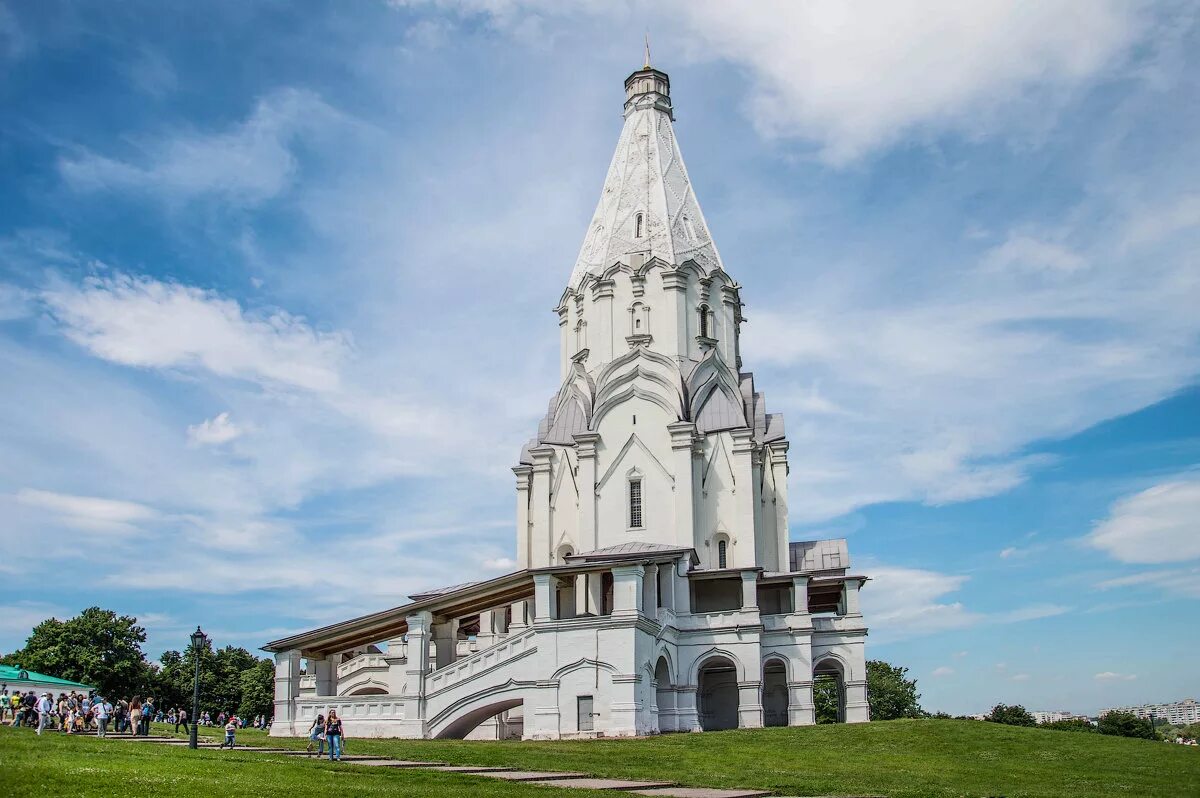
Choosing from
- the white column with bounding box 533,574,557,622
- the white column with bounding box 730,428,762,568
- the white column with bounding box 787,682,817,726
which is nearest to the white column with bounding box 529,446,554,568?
the white column with bounding box 730,428,762,568

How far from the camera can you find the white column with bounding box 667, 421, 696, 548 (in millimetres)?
43000

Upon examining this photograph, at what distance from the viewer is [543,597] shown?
35.1 metres

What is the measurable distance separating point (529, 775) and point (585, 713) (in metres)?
15.8

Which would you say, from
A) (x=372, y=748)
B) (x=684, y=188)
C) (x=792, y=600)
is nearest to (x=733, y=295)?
(x=684, y=188)

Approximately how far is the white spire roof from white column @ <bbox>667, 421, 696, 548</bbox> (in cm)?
859

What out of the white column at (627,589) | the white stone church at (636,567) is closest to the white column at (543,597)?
the white stone church at (636,567)

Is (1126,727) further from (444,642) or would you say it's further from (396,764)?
(396,764)

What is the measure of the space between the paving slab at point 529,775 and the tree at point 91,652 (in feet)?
135

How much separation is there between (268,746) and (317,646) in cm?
941

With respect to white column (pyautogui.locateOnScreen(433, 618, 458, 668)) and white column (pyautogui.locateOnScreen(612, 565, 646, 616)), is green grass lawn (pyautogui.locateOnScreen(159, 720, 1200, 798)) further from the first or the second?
white column (pyautogui.locateOnScreen(433, 618, 458, 668))

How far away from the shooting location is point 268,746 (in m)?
26.6

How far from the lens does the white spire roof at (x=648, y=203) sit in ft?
161

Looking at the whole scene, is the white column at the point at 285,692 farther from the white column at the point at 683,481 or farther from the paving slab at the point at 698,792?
the paving slab at the point at 698,792

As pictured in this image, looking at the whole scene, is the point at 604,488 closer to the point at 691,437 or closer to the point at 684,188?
the point at 691,437
